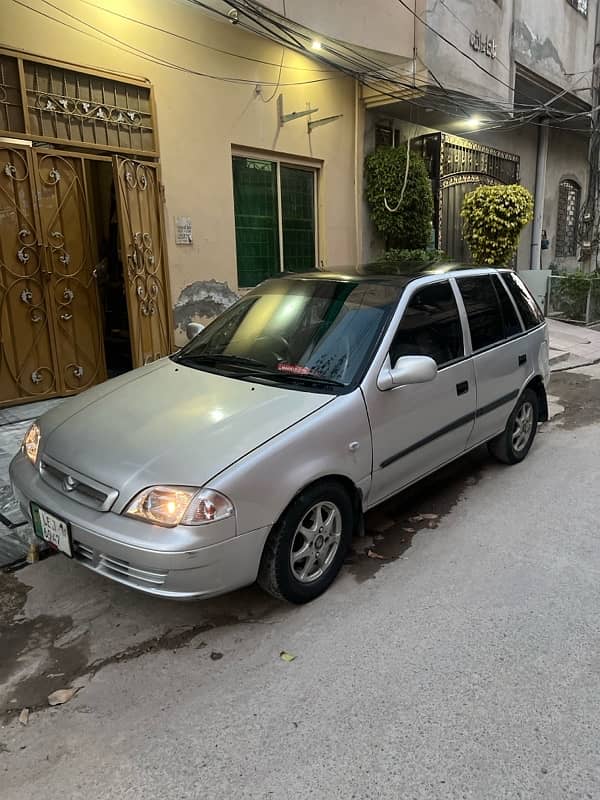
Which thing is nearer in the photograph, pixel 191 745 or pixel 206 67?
pixel 191 745

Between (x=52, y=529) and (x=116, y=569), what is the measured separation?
0.44 metres

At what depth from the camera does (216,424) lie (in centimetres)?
299

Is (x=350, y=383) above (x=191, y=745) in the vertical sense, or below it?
above

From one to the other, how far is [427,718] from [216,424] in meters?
1.59

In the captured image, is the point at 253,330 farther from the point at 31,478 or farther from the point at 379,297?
the point at 31,478

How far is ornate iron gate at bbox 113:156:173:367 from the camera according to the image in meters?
6.60

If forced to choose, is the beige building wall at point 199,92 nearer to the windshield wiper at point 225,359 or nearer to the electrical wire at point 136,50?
the electrical wire at point 136,50

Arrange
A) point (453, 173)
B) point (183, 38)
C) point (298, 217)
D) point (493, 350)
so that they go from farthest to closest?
1. point (453, 173)
2. point (298, 217)
3. point (183, 38)
4. point (493, 350)

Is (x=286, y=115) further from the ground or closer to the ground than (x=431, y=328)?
further from the ground

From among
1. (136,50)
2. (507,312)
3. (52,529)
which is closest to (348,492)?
(52,529)

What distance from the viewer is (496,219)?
1024 centimetres

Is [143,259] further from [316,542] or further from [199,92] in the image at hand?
[316,542]

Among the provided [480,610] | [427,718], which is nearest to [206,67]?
[480,610]

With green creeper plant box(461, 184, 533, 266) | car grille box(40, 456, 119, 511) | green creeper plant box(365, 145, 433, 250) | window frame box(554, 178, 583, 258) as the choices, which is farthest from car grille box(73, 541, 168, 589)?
window frame box(554, 178, 583, 258)
